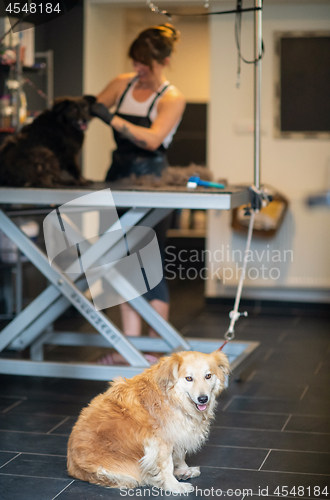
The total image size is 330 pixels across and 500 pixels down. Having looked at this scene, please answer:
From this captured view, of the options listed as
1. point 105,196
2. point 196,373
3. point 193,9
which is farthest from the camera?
point 193,9

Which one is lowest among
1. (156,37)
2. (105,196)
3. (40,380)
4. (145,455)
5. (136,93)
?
(40,380)

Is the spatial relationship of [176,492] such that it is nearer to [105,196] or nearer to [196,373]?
[196,373]

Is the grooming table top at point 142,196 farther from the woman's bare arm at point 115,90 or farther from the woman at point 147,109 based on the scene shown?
the woman's bare arm at point 115,90

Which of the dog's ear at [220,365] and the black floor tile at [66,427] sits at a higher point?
the dog's ear at [220,365]

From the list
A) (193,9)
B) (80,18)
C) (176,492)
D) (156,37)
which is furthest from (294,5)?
(176,492)

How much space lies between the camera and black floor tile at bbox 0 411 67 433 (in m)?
2.42

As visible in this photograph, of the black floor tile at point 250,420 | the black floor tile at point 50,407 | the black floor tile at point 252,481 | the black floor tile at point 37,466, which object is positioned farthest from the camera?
the black floor tile at point 50,407

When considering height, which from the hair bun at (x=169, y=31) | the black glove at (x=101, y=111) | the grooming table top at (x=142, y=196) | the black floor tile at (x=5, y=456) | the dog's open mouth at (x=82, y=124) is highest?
the hair bun at (x=169, y=31)

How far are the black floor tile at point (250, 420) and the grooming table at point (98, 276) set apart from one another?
0.22m

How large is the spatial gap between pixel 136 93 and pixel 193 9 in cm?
294

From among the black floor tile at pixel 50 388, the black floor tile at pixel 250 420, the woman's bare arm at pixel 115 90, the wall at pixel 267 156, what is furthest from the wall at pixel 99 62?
the black floor tile at pixel 250 420

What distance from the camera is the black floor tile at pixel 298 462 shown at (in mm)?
2020

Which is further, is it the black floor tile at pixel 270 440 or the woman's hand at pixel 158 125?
the woman's hand at pixel 158 125

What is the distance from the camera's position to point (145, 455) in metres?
1.80
